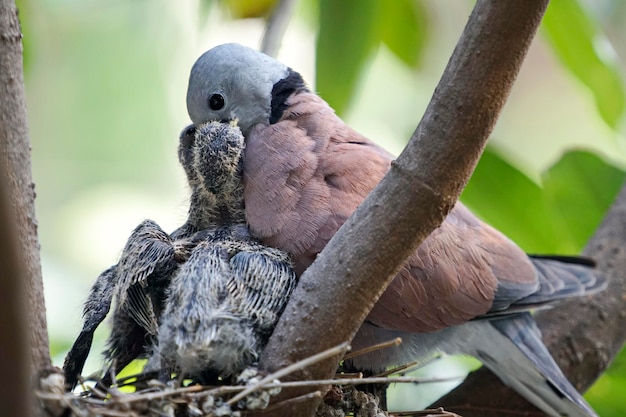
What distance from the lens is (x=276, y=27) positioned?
222 cm

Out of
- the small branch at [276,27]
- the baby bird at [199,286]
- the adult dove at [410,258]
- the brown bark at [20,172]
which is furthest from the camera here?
the small branch at [276,27]

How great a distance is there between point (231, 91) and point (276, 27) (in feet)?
1.67

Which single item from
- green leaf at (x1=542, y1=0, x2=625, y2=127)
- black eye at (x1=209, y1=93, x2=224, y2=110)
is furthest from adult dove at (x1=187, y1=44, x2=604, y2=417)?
green leaf at (x1=542, y1=0, x2=625, y2=127)

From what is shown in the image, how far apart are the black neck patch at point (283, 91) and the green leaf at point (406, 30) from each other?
70 centimetres

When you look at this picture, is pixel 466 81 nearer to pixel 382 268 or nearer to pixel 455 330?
pixel 382 268

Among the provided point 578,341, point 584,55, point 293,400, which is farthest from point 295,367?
point 584,55

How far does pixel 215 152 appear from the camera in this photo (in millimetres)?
1663

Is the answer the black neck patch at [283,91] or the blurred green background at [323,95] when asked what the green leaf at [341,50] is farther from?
the black neck patch at [283,91]

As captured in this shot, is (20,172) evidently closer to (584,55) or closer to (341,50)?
(341,50)

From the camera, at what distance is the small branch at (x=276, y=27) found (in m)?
2.18

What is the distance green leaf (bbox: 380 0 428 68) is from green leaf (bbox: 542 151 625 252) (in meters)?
0.56

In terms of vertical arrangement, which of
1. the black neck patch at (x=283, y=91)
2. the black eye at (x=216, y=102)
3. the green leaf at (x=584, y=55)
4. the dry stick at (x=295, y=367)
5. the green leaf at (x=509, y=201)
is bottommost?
the dry stick at (x=295, y=367)

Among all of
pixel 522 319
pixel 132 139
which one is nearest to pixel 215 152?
pixel 522 319

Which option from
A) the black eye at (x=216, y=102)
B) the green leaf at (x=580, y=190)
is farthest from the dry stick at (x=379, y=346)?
the green leaf at (x=580, y=190)
